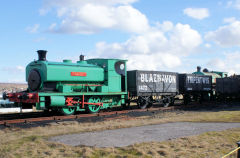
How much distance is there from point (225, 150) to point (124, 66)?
11.3m

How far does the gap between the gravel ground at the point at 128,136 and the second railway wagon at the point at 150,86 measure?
26.2 ft

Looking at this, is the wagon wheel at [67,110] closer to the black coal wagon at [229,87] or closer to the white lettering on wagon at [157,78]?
the white lettering on wagon at [157,78]

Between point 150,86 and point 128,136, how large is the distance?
1079 cm

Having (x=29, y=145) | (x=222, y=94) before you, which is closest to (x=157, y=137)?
(x=29, y=145)

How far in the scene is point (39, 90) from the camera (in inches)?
554

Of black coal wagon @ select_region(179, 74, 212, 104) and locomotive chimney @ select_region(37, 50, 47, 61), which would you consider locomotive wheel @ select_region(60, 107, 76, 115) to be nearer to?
locomotive chimney @ select_region(37, 50, 47, 61)

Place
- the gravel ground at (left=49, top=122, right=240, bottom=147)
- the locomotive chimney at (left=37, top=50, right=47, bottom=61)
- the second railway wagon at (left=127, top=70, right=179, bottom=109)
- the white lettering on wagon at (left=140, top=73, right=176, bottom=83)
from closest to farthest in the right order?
the gravel ground at (left=49, top=122, right=240, bottom=147), the locomotive chimney at (left=37, top=50, right=47, bottom=61), the second railway wagon at (left=127, top=70, right=179, bottom=109), the white lettering on wagon at (left=140, top=73, right=176, bottom=83)

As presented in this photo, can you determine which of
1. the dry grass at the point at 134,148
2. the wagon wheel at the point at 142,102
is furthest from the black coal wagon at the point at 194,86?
the dry grass at the point at 134,148

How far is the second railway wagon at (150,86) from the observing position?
18344 millimetres

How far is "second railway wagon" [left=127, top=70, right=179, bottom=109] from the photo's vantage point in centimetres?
1834

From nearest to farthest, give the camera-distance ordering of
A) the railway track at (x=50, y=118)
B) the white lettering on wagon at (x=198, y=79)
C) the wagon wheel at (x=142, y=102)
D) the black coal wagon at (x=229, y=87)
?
the railway track at (x=50, y=118)
the wagon wheel at (x=142, y=102)
the white lettering on wagon at (x=198, y=79)
the black coal wagon at (x=229, y=87)

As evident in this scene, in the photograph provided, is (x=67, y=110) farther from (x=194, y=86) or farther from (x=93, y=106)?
(x=194, y=86)

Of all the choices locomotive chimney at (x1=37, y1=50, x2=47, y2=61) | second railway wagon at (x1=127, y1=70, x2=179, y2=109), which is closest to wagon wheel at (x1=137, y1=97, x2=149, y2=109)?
second railway wagon at (x1=127, y1=70, x2=179, y2=109)

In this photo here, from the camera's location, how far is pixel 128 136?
881cm
